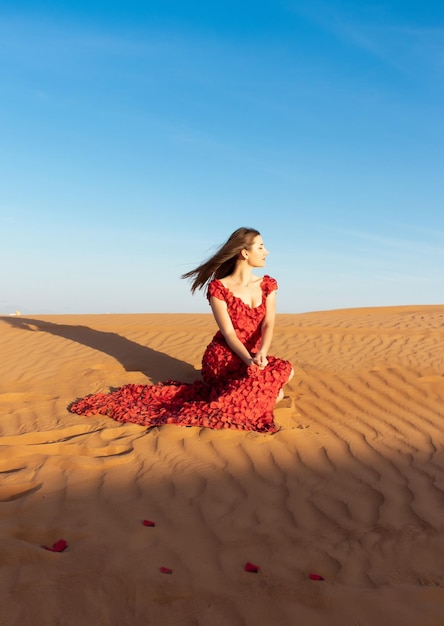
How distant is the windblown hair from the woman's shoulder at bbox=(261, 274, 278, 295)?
380mm

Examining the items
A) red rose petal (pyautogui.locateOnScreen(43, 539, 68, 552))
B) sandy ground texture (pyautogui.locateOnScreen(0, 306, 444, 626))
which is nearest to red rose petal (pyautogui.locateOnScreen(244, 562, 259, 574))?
sandy ground texture (pyautogui.locateOnScreen(0, 306, 444, 626))

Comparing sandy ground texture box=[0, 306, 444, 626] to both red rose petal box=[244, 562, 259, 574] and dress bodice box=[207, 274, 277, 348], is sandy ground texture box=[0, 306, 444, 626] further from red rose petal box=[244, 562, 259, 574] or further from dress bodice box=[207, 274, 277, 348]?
dress bodice box=[207, 274, 277, 348]

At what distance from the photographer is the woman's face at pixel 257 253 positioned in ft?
20.7

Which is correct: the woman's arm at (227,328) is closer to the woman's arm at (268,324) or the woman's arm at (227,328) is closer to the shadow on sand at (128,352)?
the woman's arm at (268,324)

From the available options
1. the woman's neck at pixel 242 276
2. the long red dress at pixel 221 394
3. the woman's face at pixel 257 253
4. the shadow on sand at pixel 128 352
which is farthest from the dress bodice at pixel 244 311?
the shadow on sand at pixel 128 352

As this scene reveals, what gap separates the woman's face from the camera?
20.7 ft

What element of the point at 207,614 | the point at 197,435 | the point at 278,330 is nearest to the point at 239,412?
the point at 197,435

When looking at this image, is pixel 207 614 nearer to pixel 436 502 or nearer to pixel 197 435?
pixel 436 502

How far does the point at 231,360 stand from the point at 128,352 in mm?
3196

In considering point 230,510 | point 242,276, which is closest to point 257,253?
point 242,276

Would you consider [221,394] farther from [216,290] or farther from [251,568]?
[251,568]

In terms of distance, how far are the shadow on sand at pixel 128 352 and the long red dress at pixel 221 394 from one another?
1152 millimetres

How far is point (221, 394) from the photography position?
575 cm

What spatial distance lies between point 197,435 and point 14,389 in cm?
330
